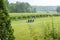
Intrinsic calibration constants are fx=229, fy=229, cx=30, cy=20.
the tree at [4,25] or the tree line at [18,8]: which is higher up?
the tree at [4,25]

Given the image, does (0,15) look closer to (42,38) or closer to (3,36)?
(3,36)

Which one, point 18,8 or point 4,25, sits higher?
A: point 4,25

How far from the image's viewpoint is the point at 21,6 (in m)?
69.6

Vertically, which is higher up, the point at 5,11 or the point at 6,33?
the point at 5,11

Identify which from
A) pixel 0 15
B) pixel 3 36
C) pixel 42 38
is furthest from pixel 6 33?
pixel 42 38

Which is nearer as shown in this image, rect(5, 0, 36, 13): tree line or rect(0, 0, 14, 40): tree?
rect(0, 0, 14, 40): tree

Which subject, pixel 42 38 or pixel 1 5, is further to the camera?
pixel 1 5

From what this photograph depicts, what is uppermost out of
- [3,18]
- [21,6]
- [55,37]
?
[3,18]

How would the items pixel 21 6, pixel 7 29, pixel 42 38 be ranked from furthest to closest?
pixel 21 6
pixel 7 29
pixel 42 38

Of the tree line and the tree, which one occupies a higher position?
the tree

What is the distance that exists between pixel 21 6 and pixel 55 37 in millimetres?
62821

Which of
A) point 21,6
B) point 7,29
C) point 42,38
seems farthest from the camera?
point 21,6

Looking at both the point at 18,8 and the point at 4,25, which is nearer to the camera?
the point at 4,25

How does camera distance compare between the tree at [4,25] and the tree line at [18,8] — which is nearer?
the tree at [4,25]
